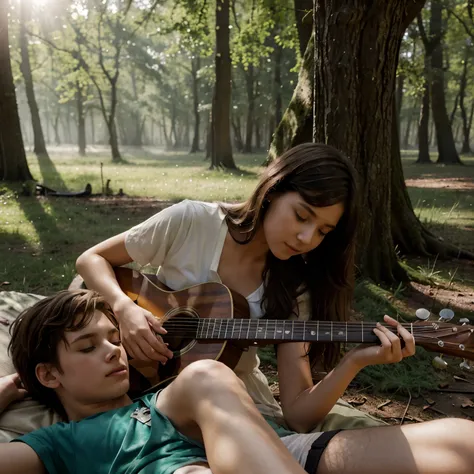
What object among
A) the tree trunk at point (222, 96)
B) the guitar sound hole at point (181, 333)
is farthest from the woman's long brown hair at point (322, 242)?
the tree trunk at point (222, 96)

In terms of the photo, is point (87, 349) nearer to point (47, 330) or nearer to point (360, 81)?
point (47, 330)

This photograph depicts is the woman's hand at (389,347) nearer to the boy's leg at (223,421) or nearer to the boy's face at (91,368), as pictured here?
the boy's leg at (223,421)

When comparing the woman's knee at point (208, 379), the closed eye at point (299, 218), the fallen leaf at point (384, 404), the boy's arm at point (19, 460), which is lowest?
the fallen leaf at point (384, 404)

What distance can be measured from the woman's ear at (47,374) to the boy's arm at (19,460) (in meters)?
0.33

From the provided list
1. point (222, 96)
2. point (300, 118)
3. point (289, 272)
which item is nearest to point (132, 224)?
point (300, 118)

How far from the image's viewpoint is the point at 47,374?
2.23 metres

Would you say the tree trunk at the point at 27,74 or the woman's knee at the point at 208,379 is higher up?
the tree trunk at the point at 27,74

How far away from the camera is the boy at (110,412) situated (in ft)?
5.62

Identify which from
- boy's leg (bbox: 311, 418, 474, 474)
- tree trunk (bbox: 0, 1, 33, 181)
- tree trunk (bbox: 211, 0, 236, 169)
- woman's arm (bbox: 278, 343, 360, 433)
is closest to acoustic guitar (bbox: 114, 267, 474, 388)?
woman's arm (bbox: 278, 343, 360, 433)

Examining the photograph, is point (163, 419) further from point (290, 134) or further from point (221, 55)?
point (221, 55)

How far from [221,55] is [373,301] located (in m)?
13.3

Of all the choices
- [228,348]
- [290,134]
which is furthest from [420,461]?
[290,134]

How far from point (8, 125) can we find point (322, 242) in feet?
36.2

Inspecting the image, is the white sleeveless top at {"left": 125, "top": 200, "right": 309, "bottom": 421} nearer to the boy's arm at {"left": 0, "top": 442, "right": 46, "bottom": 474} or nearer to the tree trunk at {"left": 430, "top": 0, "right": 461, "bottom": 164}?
the boy's arm at {"left": 0, "top": 442, "right": 46, "bottom": 474}
